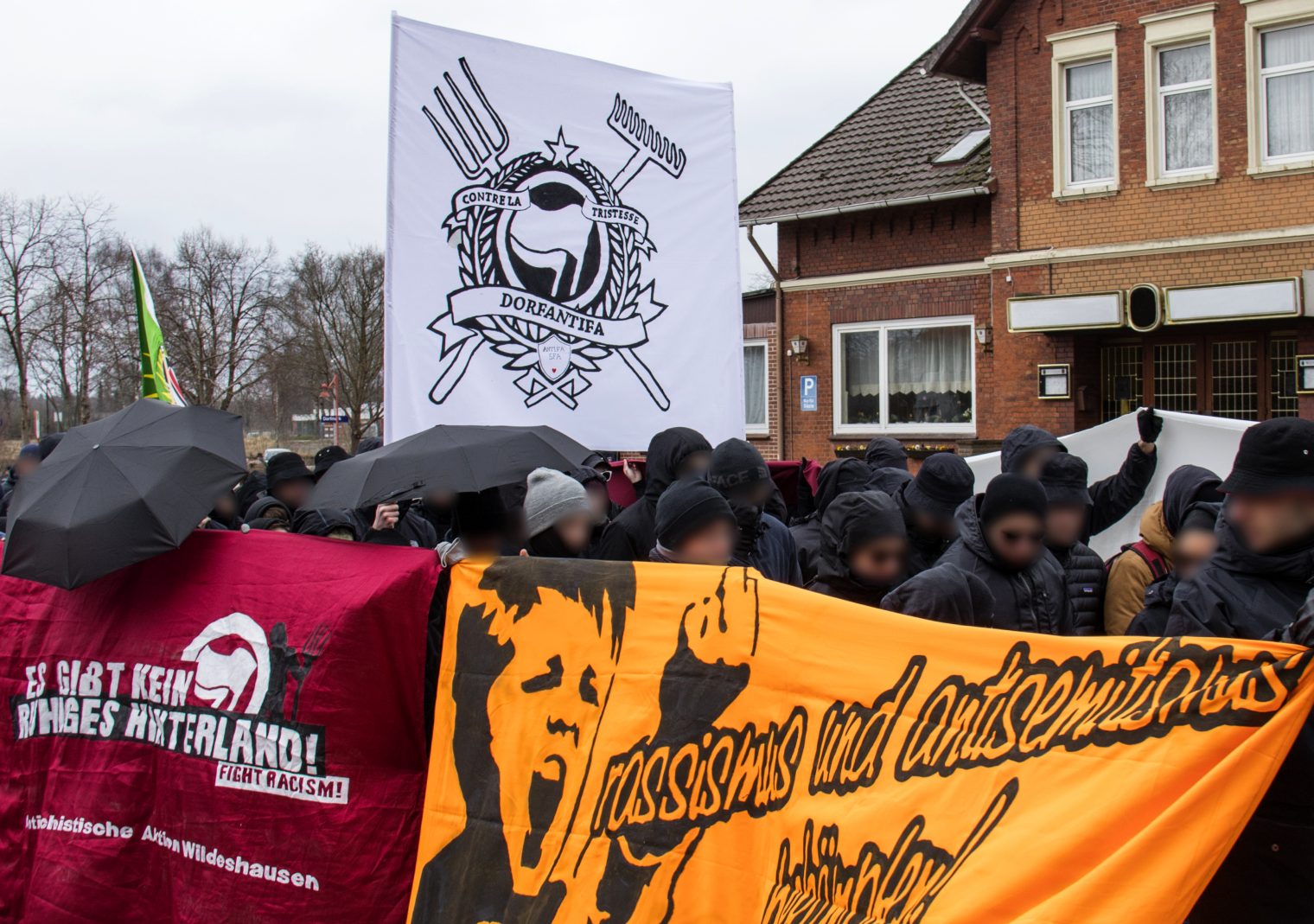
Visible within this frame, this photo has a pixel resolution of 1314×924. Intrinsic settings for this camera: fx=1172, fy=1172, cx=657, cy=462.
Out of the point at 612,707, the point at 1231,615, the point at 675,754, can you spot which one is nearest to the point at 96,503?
the point at 612,707

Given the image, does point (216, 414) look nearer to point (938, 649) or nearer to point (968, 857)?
point (938, 649)

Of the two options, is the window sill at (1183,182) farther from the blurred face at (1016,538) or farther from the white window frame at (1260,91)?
the blurred face at (1016,538)

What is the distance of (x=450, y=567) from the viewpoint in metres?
3.70

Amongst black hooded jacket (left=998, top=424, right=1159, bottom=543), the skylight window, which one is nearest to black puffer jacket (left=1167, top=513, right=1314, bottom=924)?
black hooded jacket (left=998, top=424, right=1159, bottom=543)

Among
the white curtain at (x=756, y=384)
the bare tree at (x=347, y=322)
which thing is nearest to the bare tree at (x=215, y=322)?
the bare tree at (x=347, y=322)

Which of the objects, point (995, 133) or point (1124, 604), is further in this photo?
point (995, 133)

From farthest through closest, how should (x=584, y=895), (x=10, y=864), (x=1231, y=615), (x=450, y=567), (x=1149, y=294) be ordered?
1. (x=1149, y=294)
2. (x=10, y=864)
3. (x=450, y=567)
4. (x=584, y=895)
5. (x=1231, y=615)

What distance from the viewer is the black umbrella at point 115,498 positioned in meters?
3.75

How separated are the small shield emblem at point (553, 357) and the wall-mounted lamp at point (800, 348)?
48.9ft

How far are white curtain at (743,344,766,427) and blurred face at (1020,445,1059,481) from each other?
15.9 m

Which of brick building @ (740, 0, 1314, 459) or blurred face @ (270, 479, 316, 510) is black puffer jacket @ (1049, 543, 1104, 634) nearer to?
blurred face @ (270, 479, 316, 510)

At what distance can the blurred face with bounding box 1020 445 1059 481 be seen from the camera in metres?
5.22

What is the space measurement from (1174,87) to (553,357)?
13439mm

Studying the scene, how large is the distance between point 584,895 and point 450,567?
1120 millimetres
